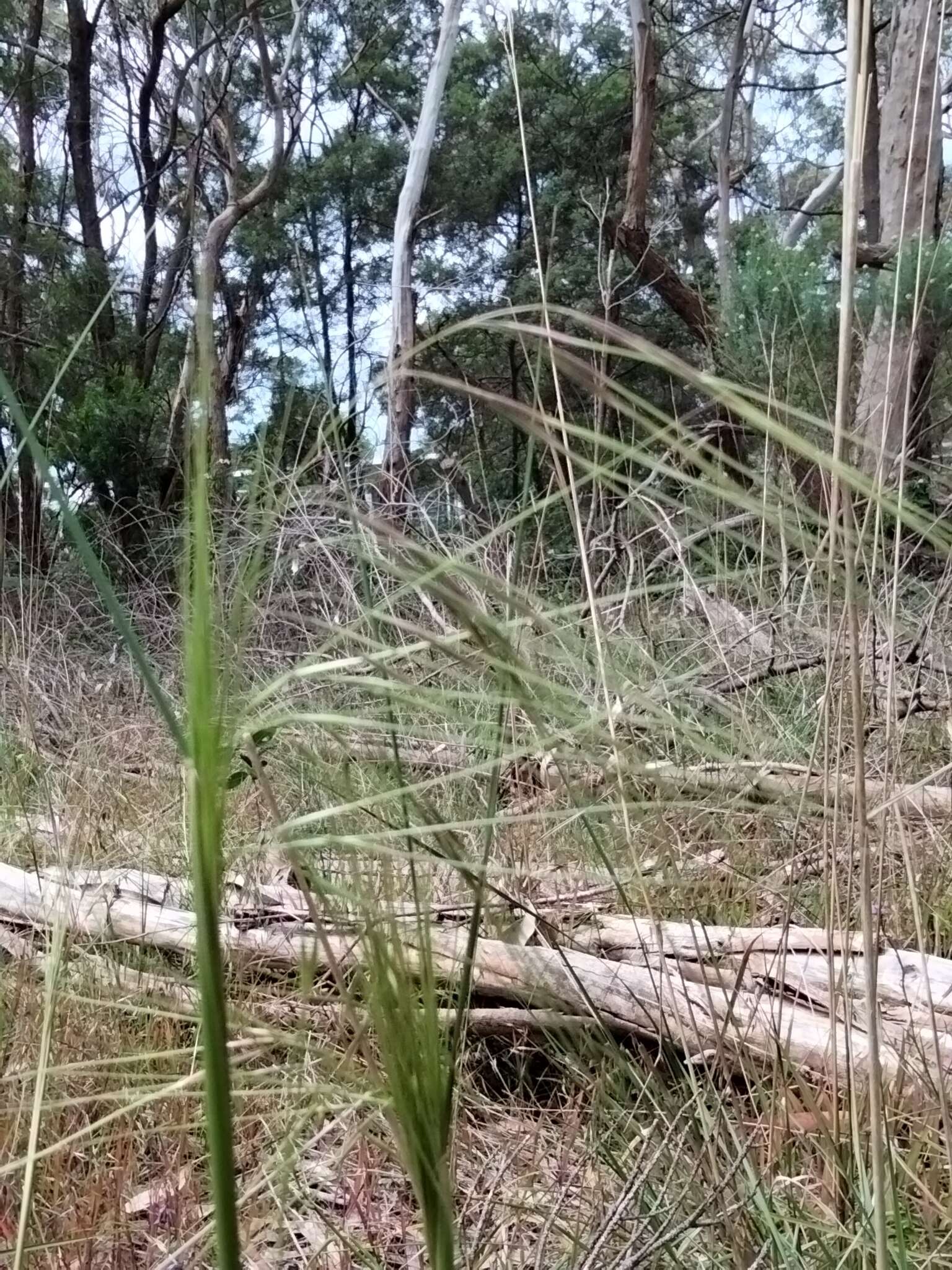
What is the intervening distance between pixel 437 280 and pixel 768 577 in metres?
8.19

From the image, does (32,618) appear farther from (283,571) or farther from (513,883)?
(513,883)

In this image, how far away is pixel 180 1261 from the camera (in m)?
0.60

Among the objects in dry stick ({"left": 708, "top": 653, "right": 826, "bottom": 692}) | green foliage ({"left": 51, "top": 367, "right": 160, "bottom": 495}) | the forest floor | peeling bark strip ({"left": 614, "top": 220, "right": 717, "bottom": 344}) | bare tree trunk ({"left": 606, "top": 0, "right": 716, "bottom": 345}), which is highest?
bare tree trunk ({"left": 606, "top": 0, "right": 716, "bottom": 345})

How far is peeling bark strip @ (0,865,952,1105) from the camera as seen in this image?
0.69m

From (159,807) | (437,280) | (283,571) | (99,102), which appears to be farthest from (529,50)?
(159,807)

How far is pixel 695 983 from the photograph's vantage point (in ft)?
2.83

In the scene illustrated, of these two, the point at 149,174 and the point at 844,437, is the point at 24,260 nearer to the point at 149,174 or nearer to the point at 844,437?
the point at 149,174

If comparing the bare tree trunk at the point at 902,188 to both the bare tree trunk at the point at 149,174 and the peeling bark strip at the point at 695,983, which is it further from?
the bare tree trunk at the point at 149,174

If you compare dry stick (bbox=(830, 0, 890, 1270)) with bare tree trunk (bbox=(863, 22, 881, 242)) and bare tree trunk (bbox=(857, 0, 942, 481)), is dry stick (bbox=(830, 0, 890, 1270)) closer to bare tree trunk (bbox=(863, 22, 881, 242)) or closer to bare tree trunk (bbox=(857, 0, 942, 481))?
bare tree trunk (bbox=(857, 0, 942, 481))

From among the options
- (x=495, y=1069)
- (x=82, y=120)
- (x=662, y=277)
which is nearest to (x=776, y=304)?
(x=662, y=277)

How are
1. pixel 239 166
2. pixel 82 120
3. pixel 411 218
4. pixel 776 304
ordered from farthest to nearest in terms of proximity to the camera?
pixel 239 166
pixel 82 120
pixel 411 218
pixel 776 304

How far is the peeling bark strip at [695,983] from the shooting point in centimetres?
69

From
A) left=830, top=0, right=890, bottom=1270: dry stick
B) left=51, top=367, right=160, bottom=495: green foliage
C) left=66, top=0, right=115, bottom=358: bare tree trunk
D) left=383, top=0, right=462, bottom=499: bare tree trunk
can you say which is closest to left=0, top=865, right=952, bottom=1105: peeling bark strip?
left=830, top=0, right=890, bottom=1270: dry stick

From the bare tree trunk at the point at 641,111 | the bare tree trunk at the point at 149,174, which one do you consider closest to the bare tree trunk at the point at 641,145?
the bare tree trunk at the point at 641,111
